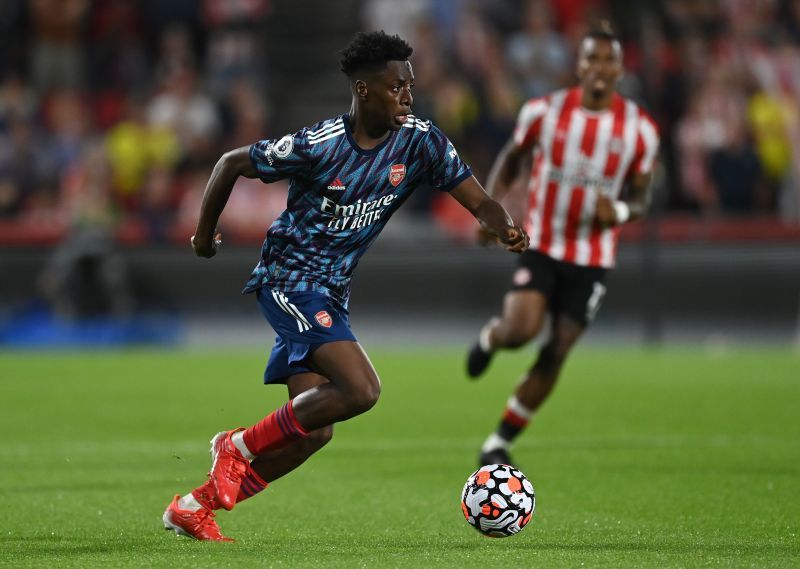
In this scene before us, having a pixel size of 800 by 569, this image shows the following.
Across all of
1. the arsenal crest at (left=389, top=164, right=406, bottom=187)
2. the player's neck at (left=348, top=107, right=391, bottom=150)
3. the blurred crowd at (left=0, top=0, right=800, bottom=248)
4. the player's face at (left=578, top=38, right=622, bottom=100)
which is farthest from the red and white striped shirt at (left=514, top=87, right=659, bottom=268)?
the blurred crowd at (left=0, top=0, right=800, bottom=248)

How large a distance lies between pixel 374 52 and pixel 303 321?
106cm

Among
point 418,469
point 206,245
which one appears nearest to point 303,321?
point 206,245

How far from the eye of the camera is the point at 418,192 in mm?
16469

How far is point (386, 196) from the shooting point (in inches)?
224

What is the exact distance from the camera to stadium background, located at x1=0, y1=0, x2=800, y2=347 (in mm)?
15602

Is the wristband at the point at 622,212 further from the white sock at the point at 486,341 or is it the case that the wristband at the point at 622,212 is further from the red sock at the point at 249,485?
the red sock at the point at 249,485

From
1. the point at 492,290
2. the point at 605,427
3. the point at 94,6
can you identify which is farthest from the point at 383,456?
the point at 94,6

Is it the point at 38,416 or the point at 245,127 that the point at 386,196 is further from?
the point at 245,127

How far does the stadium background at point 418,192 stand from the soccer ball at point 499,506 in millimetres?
9438

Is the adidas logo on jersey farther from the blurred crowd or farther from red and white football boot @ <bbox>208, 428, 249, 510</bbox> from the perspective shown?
the blurred crowd

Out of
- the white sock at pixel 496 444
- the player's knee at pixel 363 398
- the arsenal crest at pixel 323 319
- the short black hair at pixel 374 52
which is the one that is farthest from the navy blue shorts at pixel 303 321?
the white sock at pixel 496 444

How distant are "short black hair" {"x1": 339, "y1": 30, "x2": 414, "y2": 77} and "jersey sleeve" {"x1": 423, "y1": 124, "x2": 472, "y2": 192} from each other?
1.24ft

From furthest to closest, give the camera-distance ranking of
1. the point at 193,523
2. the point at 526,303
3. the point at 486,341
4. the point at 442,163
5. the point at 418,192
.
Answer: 1. the point at 418,192
2. the point at 486,341
3. the point at 526,303
4. the point at 442,163
5. the point at 193,523

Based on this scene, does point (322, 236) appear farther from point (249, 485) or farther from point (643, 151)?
point (643, 151)
